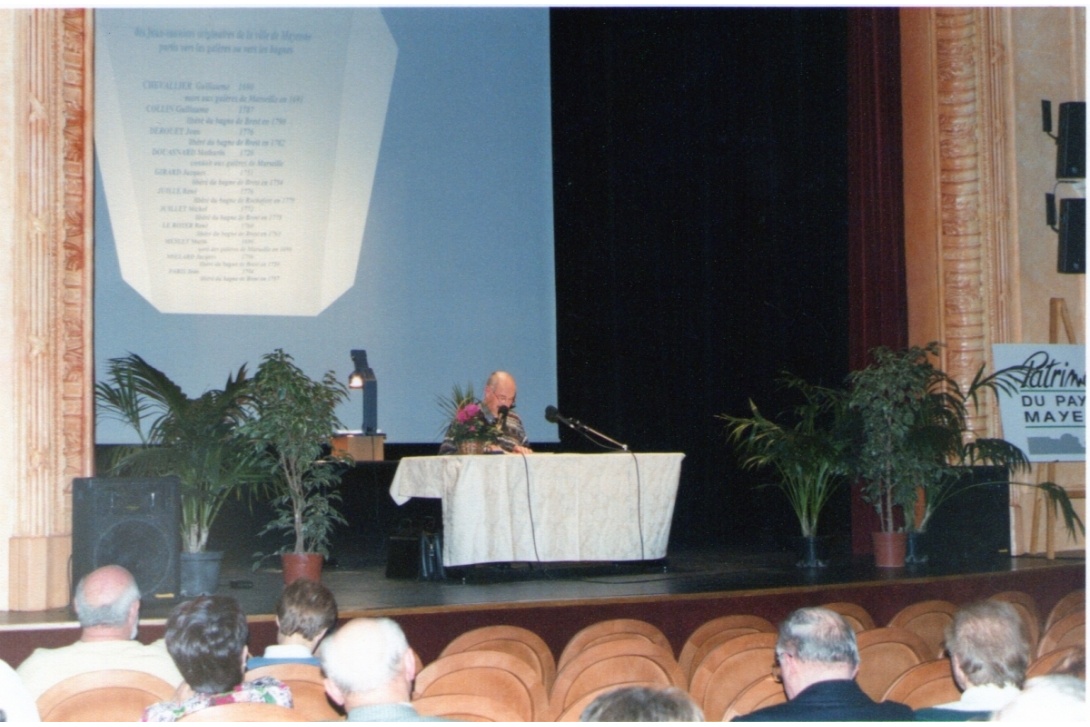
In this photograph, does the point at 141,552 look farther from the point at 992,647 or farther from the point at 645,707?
the point at 645,707

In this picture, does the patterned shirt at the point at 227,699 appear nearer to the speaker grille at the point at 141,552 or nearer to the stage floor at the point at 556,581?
the stage floor at the point at 556,581

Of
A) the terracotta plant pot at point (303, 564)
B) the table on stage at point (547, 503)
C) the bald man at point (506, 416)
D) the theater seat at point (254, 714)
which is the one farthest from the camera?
the bald man at point (506, 416)

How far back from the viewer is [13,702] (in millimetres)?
2479

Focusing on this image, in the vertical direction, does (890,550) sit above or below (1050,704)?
below

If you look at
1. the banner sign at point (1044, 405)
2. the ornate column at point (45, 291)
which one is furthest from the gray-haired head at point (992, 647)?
the banner sign at point (1044, 405)

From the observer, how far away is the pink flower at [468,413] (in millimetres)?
6246

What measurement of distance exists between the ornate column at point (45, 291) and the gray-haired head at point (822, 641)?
372 cm

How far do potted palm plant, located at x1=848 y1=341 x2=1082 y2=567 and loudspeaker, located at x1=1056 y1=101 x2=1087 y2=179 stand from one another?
1.12 metres

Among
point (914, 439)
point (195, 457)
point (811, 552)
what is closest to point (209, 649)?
point (195, 457)

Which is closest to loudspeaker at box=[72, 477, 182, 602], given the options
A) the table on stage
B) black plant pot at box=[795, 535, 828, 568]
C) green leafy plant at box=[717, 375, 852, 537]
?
the table on stage

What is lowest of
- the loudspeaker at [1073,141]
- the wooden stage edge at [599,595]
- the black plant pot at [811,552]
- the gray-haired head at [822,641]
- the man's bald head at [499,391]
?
the wooden stage edge at [599,595]

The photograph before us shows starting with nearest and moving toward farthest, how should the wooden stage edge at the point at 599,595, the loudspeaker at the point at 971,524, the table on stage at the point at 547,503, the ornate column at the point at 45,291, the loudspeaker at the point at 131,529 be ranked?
1. the wooden stage edge at the point at 599,595
2. the loudspeaker at the point at 131,529
3. the ornate column at the point at 45,291
4. the table on stage at the point at 547,503
5. the loudspeaker at the point at 971,524

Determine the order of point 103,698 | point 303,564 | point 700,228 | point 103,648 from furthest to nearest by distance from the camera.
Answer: point 700,228
point 303,564
point 103,648
point 103,698

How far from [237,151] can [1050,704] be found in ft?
21.3
